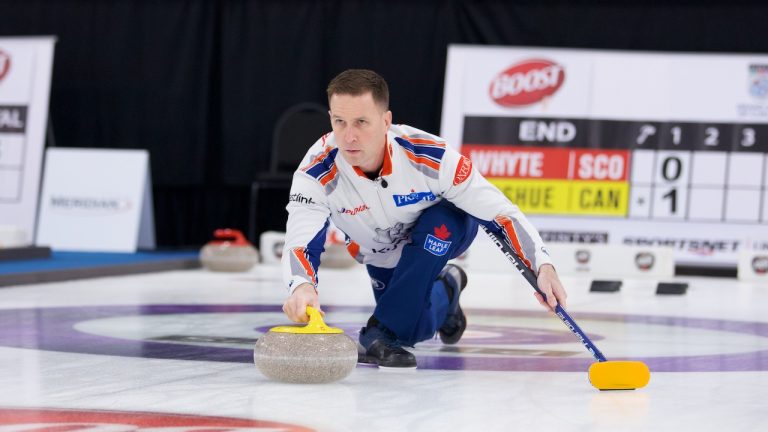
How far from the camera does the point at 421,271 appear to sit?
299cm

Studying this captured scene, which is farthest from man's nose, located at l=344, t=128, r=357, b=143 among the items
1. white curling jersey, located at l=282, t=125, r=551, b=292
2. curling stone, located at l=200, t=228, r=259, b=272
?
curling stone, located at l=200, t=228, r=259, b=272

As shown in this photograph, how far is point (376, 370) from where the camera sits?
2898mm

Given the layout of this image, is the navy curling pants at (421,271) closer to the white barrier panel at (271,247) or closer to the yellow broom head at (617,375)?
the yellow broom head at (617,375)

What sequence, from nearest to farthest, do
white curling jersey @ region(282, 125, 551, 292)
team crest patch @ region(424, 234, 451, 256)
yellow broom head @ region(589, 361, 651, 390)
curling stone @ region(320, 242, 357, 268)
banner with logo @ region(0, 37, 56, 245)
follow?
yellow broom head @ region(589, 361, 651, 390)
white curling jersey @ region(282, 125, 551, 292)
team crest patch @ region(424, 234, 451, 256)
curling stone @ region(320, 242, 357, 268)
banner with logo @ region(0, 37, 56, 245)

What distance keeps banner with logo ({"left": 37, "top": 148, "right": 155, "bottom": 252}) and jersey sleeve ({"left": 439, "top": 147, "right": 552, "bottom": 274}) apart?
196 inches

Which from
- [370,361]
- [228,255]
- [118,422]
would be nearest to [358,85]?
[370,361]

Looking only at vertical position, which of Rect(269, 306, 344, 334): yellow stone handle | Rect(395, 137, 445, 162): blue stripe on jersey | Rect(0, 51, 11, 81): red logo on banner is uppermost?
Rect(0, 51, 11, 81): red logo on banner

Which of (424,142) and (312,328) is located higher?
(424,142)

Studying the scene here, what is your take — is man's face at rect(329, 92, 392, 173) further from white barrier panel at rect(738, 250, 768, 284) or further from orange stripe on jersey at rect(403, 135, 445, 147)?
white barrier panel at rect(738, 250, 768, 284)

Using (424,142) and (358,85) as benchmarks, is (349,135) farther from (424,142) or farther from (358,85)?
(424,142)

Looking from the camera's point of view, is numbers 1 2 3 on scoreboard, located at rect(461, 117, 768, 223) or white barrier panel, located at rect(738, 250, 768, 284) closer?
white barrier panel, located at rect(738, 250, 768, 284)

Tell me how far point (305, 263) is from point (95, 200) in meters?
5.26

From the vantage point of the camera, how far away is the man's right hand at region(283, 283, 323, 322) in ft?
8.63

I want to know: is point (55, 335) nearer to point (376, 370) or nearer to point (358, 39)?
point (376, 370)
